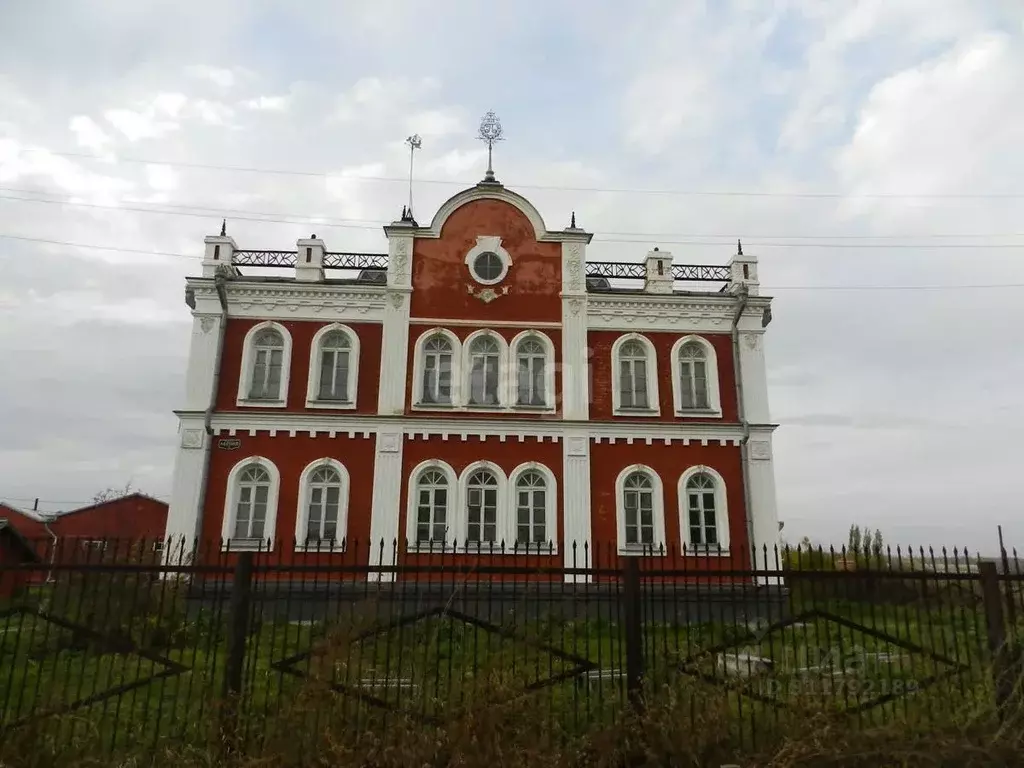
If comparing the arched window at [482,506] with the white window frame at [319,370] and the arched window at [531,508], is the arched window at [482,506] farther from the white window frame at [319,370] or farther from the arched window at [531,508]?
the white window frame at [319,370]

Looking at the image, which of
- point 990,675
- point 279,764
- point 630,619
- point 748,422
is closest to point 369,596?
point 279,764

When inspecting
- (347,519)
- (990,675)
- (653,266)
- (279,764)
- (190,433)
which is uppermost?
(653,266)

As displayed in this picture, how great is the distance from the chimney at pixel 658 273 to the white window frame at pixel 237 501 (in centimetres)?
1042

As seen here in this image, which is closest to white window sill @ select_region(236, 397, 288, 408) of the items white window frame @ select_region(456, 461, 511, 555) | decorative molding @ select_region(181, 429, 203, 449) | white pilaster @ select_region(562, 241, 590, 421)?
decorative molding @ select_region(181, 429, 203, 449)

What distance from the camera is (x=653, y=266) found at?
18875 millimetres

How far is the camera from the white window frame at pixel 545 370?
1748 cm

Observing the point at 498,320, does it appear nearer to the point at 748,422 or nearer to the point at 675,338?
the point at 675,338

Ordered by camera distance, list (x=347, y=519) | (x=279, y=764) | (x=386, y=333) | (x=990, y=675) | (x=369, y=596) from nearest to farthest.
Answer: (x=279, y=764) < (x=990, y=675) < (x=369, y=596) < (x=347, y=519) < (x=386, y=333)

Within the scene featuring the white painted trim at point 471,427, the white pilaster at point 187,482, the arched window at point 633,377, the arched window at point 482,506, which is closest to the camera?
the white pilaster at point 187,482

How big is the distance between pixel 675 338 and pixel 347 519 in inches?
366

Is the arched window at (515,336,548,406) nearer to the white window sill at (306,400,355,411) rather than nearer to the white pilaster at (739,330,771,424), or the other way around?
the white window sill at (306,400,355,411)

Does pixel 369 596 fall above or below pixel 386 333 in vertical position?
below

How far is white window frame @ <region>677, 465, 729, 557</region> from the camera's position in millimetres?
16797

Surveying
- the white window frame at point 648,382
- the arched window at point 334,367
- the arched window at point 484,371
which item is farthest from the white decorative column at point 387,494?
the white window frame at point 648,382
